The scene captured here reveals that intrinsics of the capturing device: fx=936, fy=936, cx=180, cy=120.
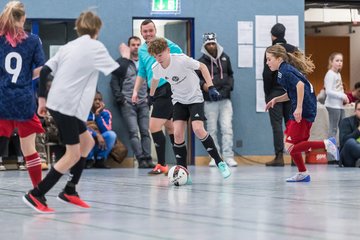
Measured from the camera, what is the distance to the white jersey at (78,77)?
7480 millimetres

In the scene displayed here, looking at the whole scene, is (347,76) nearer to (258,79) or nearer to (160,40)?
(258,79)

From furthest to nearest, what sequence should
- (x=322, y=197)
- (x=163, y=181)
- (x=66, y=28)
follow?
1. (x=66, y=28)
2. (x=163, y=181)
3. (x=322, y=197)

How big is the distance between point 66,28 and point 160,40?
668 centimetres

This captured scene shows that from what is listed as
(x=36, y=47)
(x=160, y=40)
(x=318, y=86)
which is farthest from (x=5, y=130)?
(x=318, y=86)

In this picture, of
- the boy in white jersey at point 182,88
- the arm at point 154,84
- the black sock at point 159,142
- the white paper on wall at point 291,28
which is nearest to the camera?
the boy in white jersey at point 182,88

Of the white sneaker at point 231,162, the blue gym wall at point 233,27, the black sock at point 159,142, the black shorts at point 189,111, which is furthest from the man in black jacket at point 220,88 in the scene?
the black shorts at point 189,111

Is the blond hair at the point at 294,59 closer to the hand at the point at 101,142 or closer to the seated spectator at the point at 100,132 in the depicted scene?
the hand at the point at 101,142

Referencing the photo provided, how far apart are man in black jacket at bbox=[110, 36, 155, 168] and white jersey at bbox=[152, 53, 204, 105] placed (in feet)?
17.5

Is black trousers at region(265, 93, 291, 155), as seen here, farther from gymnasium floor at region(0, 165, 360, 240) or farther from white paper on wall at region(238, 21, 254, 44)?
gymnasium floor at region(0, 165, 360, 240)

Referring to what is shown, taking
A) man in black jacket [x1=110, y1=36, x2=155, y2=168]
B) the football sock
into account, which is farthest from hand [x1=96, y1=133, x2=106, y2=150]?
the football sock

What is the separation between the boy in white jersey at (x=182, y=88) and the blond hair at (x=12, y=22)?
2.45m

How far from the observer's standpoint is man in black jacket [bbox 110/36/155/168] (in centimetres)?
1642

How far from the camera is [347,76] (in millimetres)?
26172

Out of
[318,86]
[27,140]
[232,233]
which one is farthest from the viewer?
[318,86]
